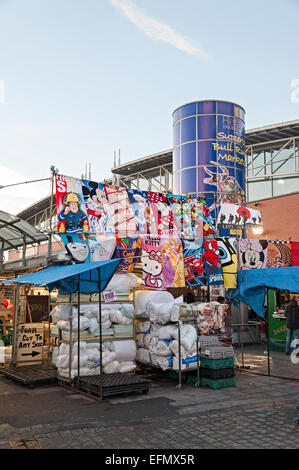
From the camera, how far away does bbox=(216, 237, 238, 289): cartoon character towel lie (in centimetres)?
1444

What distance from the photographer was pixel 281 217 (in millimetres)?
24875

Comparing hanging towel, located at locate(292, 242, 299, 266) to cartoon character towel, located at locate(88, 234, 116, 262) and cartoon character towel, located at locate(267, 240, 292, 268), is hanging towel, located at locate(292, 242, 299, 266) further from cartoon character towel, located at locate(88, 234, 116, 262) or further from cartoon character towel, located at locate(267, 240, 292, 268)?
cartoon character towel, located at locate(88, 234, 116, 262)

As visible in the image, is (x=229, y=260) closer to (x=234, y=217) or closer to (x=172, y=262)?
(x=234, y=217)

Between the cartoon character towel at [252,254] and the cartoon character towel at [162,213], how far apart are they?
10.6 feet

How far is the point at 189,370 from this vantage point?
10477mm

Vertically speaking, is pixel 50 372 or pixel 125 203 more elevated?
pixel 125 203

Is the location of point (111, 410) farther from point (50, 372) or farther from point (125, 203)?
point (125, 203)

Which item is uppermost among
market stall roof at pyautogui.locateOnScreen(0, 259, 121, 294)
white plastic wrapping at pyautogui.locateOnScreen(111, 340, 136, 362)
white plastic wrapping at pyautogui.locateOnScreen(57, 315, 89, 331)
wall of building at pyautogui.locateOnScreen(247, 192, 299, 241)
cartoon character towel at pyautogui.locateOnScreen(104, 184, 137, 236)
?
wall of building at pyautogui.locateOnScreen(247, 192, 299, 241)

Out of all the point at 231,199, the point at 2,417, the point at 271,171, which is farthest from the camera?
the point at 271,171

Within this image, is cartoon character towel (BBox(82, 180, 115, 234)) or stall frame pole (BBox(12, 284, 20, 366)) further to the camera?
stall frame pole (BBox(12, 284, 20, 366))

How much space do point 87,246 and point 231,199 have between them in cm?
1029

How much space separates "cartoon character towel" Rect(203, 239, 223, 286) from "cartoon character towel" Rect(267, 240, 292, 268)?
14.7 feet

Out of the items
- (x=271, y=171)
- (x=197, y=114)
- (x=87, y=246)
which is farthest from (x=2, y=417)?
(x=271, y=171)

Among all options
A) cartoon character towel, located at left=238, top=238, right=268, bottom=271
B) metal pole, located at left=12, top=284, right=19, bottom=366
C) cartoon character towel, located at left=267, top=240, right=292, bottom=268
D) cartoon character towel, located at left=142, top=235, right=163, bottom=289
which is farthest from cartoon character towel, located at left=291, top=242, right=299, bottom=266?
metal pole, located at left=12, top=284, right=19, bottom=366
